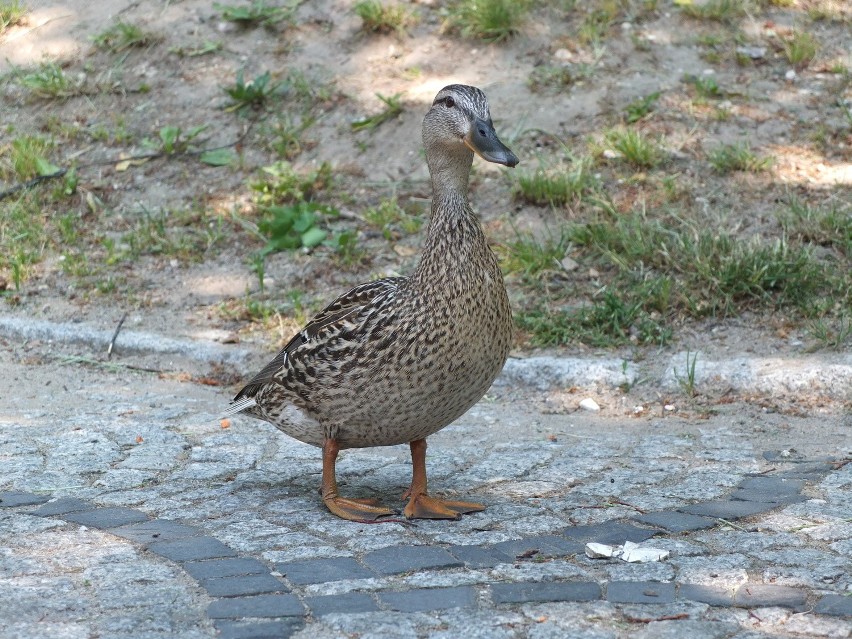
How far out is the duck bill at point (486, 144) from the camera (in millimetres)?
3951

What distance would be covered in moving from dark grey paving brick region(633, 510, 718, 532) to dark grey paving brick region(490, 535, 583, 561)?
353 mm

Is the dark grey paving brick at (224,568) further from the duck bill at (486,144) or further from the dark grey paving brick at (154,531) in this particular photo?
the duck bill at (486,144)

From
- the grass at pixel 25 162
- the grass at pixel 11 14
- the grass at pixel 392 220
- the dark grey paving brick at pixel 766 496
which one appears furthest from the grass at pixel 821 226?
the grass at pixel 11 14

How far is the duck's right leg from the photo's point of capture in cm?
427

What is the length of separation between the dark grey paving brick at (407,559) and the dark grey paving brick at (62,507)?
3.91ft

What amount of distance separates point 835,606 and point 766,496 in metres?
1.08

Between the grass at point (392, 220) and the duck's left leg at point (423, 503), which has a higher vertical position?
the grass at point (392, 220)

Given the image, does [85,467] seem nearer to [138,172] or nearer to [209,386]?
[209,386]

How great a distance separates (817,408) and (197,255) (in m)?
4.08

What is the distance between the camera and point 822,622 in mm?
3264

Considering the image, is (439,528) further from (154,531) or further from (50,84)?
(50,84)

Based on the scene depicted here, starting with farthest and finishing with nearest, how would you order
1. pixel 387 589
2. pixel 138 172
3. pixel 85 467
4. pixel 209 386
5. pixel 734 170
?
pixel 138 172 < pixel 734 170 < pixel 209 386 < pixel 85 467 < pixel 387 589

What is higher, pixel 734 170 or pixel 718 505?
pixel 734 170

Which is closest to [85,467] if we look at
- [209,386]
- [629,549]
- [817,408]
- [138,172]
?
[209,386]
